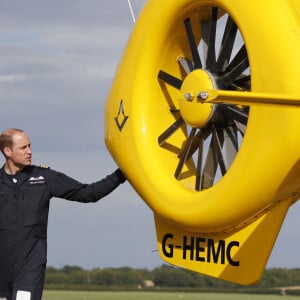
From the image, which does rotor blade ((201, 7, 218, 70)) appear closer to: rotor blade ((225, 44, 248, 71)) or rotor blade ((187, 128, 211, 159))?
rotor blade ((225, 44, 248, 71))

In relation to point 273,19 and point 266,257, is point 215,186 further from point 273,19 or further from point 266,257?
point 273,19

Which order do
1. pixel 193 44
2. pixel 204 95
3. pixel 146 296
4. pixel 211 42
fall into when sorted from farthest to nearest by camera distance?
1. pixel 146 296
2. pixel 193 44
3. pixel 211 42
4. pixel 204 95

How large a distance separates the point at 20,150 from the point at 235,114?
63.5 inches

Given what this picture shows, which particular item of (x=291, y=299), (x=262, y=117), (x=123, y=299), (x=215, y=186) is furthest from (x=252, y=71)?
(x=123, y=299)

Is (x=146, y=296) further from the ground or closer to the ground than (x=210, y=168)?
closer to the ground

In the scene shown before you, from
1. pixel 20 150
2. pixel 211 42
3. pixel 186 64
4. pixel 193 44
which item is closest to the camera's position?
pixel 20 150

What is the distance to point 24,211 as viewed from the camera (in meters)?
9.40

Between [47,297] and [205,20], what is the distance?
407 inches

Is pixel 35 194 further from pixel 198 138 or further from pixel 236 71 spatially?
pixel 236 71

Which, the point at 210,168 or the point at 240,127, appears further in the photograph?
the point at 210,168

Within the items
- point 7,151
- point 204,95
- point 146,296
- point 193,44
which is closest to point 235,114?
point 193,44

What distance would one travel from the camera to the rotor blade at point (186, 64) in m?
9.98

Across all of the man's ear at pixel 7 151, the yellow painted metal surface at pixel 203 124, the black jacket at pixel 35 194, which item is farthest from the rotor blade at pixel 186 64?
the man's ear at pixel 7 151

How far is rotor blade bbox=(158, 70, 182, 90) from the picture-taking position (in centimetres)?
1001
